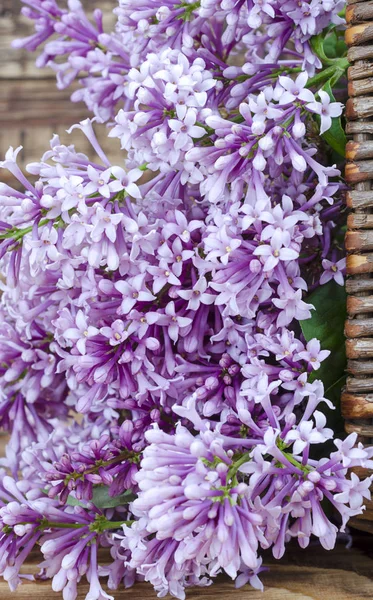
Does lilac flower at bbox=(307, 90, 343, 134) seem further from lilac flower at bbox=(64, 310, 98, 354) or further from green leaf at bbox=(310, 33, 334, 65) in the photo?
lilac flower at bbox=(64, 310, 98, 354)

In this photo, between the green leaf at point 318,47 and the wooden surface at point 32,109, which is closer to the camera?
the green leaf at point 318,47

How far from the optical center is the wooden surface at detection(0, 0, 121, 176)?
38.2 inches

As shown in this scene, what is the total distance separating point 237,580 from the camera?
1.70ft

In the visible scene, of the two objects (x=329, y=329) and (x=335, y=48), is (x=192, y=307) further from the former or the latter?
(x=335, y=48)

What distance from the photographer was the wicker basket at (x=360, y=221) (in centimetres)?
45

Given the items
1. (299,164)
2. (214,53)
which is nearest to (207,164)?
(299,164)

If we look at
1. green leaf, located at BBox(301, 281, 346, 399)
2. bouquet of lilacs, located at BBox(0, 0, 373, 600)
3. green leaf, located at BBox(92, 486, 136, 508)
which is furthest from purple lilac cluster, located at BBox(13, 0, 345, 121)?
green leaf, located at BBox(92, 486, 136, 508)

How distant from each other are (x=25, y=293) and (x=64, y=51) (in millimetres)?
211

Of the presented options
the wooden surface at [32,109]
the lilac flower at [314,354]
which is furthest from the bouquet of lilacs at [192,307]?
the wooden surface at [32,109]

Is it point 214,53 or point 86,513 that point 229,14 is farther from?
point 86,513

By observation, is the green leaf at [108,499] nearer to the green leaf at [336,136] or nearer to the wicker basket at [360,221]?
the wicker basket at [360,221]

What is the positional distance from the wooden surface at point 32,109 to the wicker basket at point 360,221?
55 cm

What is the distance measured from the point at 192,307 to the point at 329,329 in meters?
0.10

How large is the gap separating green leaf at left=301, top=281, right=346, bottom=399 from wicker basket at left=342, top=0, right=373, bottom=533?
42 mm
